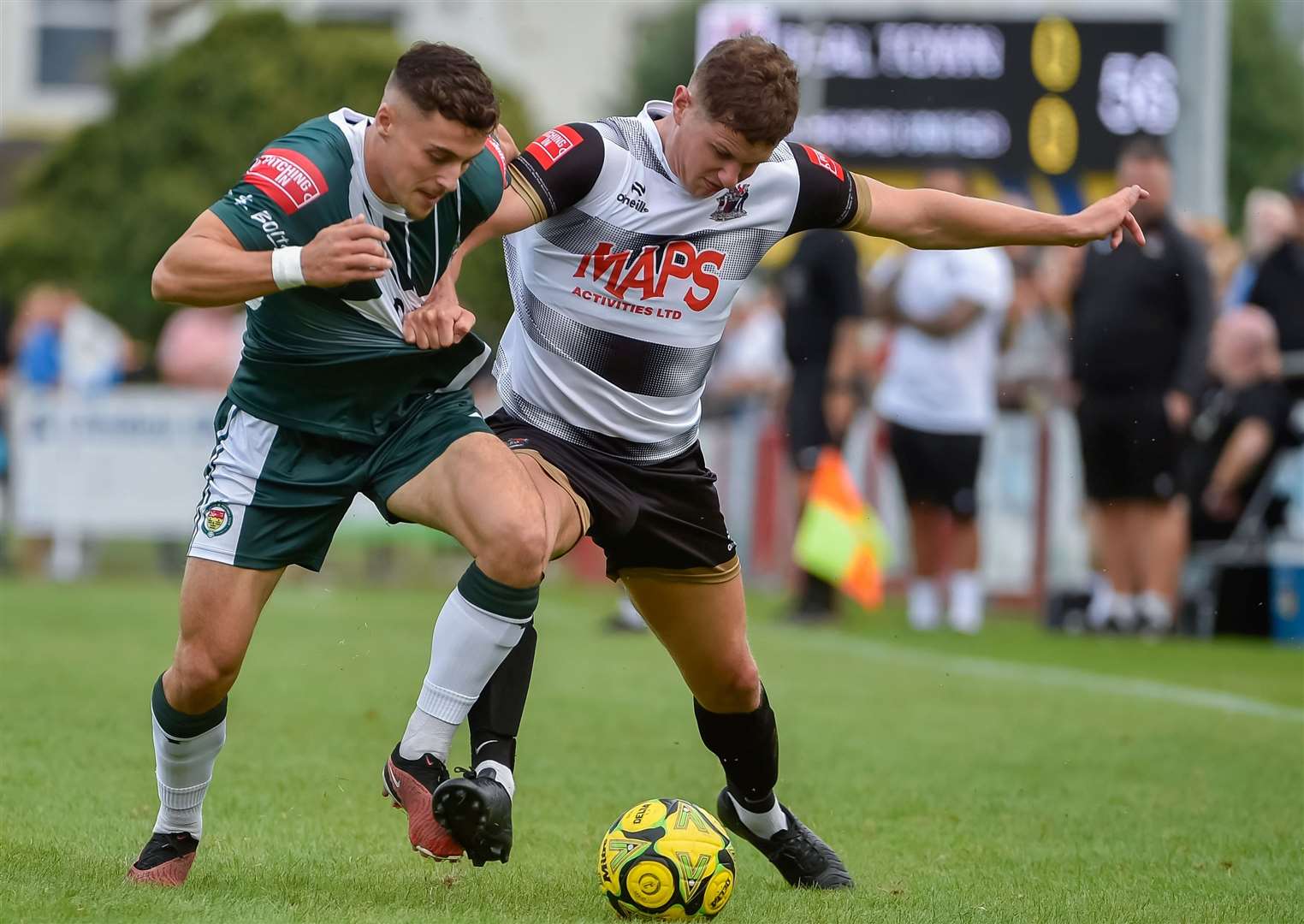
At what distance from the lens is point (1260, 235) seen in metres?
13.7

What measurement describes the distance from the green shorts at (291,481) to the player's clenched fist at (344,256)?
695 millimetres

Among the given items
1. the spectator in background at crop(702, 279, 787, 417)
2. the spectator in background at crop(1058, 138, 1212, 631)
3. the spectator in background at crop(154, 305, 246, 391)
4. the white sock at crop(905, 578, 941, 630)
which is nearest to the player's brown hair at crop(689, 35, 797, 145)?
Answer: the spectator in background at crop(1058, 138, 1212, 631)

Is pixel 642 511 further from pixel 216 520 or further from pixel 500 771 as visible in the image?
pixel 216 520

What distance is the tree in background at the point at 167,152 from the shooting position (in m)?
28.0

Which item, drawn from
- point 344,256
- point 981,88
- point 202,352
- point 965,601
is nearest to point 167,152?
point 202,352

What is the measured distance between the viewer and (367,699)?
31.2 ft

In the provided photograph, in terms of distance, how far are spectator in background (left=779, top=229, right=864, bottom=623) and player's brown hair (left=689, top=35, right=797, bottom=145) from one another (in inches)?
315

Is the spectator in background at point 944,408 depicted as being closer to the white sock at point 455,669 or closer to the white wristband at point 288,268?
the white sock at point 455,669

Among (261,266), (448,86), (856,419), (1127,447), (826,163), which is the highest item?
(448,86)

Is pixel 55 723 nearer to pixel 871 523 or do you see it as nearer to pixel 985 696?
pixel 985 696

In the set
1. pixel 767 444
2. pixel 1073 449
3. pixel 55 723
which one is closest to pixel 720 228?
pixel 55 723

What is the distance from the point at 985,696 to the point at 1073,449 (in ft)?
16.1

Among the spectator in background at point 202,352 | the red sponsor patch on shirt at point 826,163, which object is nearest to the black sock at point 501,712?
the red sponsor patch on shirt at point 826,163

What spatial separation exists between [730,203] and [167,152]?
2454cm
